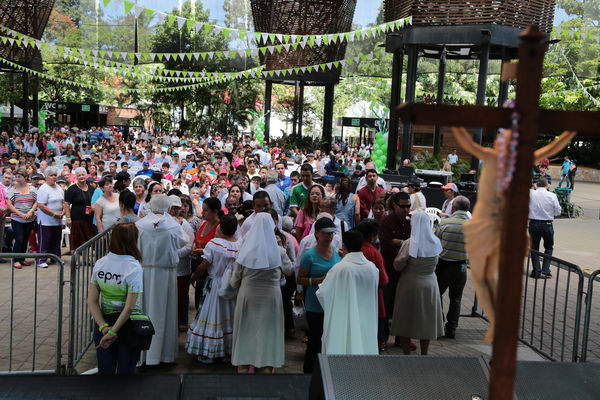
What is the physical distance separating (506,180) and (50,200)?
33.0 feet

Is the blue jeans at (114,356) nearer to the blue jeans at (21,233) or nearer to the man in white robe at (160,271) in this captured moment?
the man in white robe at (160,271)

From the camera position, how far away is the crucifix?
1804 mm

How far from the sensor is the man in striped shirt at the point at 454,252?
755 cm

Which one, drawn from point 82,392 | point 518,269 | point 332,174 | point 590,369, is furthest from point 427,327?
point 332,174

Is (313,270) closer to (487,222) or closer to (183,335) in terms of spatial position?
(183,335)

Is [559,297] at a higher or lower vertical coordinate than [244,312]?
lower

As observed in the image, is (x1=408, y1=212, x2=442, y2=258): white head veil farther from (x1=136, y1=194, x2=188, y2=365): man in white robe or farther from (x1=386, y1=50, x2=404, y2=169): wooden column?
(x1=386, y1=50, x2=404, y2=169): wooden column

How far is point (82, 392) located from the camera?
168 inches

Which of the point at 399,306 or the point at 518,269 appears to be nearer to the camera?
the point at 518,269

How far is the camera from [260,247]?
18.9ft

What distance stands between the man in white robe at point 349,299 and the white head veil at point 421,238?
3.87 ft

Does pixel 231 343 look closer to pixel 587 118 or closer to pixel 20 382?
pixel 20 382

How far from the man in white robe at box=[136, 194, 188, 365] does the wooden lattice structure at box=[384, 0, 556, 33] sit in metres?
15.4

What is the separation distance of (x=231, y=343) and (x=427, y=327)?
2.15m
